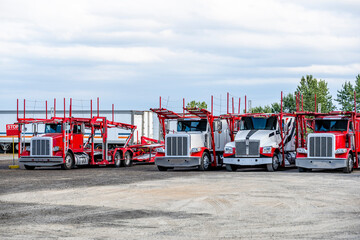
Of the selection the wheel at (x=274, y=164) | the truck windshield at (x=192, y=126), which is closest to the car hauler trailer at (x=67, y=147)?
the truck windshield at (x=192, y=126)

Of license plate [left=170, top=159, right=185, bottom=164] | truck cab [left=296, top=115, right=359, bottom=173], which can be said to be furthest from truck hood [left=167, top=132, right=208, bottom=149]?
truck cab [left=296, top=115, right=359, bottom=173]

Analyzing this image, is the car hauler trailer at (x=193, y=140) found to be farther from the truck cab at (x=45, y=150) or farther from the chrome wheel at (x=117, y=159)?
the truck cab at (x=45, y=150)

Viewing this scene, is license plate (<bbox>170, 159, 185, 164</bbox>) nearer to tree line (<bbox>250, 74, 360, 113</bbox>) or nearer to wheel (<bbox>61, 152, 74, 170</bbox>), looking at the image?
wheel (<bbox>61, 152, 74, 170</bbox>)

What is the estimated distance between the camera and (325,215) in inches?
509

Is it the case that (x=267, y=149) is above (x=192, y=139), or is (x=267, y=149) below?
below

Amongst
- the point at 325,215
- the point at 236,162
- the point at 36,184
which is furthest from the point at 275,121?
the point at 325,215

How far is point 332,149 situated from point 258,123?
14.2 ft

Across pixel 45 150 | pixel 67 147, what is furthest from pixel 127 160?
pixel 45 150

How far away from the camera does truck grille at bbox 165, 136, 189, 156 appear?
29.7m

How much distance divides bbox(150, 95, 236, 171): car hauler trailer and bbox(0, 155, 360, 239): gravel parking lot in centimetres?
734

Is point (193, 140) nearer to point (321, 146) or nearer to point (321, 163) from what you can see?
point (321, 146)

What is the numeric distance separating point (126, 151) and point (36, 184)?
47.4ft

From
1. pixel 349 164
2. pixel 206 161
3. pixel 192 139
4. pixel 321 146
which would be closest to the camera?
pixel 349 164

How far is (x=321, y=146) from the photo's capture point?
27391 millimetres
